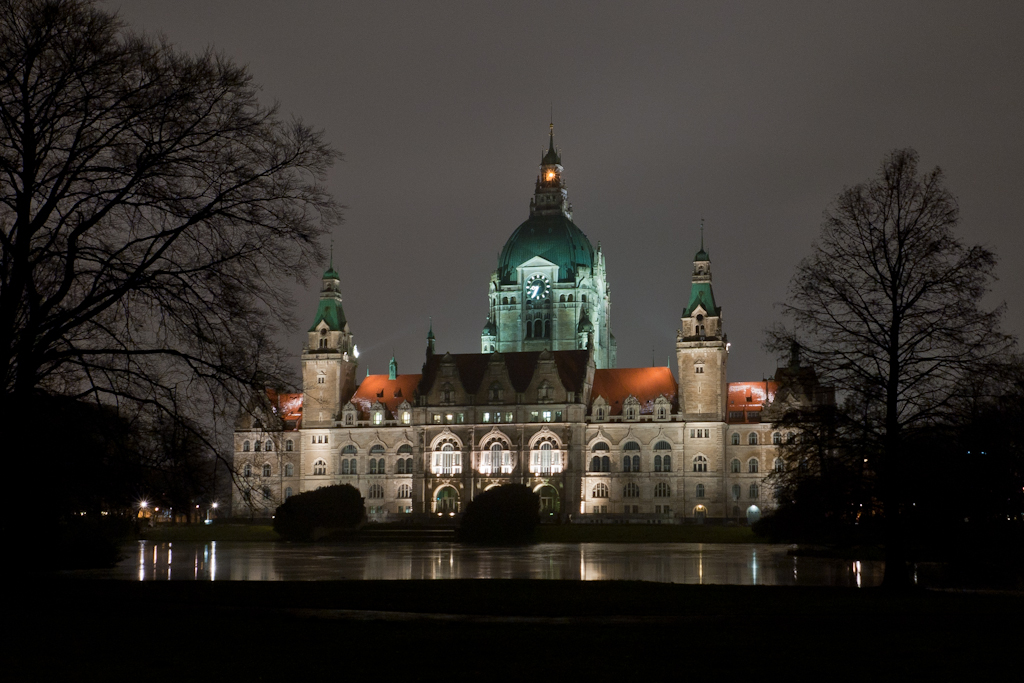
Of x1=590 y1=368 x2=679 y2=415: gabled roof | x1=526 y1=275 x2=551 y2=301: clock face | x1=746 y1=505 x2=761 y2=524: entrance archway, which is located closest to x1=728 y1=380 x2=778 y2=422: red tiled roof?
x1=590 y1=368 x2=679 y2=415: gabled roof

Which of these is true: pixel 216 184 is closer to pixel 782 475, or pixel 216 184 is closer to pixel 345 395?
pixel 782 475

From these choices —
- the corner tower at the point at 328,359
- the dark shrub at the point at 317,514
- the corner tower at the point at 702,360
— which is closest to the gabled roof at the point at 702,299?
the corner tower at the point at 702,360

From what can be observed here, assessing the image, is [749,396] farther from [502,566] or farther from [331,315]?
[502,566]

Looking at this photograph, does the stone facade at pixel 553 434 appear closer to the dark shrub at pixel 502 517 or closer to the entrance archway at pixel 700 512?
the entrance archway at pixel 700 512

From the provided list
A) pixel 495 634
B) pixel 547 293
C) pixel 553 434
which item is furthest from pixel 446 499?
pixel 495 634

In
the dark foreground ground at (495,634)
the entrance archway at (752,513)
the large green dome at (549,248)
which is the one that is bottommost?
the entrance archway at (752,513)

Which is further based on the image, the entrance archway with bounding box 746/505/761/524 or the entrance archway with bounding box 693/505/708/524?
the entrance archway with bounding box 693/505/708/524

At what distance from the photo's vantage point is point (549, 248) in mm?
→ 148000

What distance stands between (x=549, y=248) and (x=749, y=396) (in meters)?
39.6

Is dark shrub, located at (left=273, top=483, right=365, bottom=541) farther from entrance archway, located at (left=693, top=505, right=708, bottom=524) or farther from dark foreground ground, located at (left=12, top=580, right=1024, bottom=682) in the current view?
dark foreground ground, located at (left=12, top=580, right=1024, bottom=682)

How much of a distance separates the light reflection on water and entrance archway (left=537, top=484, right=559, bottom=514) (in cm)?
5544

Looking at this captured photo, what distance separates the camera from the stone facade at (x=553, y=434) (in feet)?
376

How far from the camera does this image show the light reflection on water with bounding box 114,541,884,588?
34531mm

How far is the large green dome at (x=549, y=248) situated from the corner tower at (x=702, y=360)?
28627 mm
